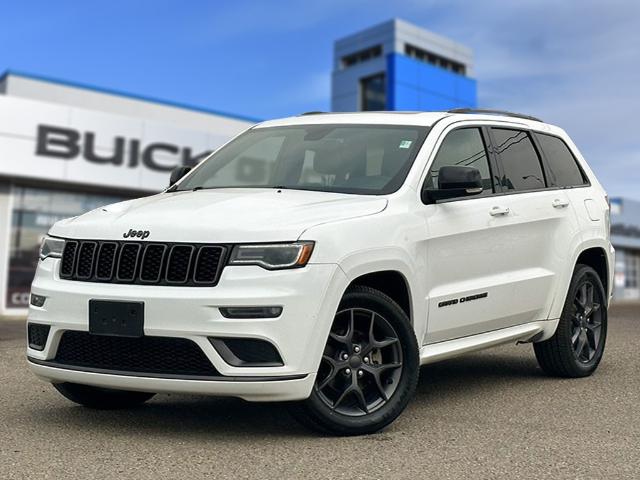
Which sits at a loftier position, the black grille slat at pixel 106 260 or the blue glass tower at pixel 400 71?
the blue glass tower at pixel 400 71

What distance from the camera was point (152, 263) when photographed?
4082 mm

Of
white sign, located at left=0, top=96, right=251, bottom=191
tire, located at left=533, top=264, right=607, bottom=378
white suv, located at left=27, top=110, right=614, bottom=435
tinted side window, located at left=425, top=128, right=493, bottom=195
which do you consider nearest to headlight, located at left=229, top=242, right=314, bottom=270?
white suv, located at left=27, top=110, right=614, bottom=435

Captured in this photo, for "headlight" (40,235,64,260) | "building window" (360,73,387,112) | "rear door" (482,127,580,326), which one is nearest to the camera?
"headlight" (40,235,64,260)

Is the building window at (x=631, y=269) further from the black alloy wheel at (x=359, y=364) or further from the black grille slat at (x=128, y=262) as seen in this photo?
the black grille slat at (x=128, y=262)

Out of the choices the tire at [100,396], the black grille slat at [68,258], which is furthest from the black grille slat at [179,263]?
the tire at [100,396]

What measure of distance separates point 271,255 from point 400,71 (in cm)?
5302

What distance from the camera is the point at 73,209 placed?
20.0 m

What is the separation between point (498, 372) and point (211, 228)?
343 cm

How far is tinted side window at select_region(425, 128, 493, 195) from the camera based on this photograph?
518cm

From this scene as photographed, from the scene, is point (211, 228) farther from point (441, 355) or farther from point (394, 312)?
point (441, 355)

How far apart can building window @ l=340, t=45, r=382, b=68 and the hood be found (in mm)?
54475

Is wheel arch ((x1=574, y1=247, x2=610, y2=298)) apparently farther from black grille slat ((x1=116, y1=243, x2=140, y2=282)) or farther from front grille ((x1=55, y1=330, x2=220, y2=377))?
black grille slat ((x1=116, y1=243, x2=140, y2=282))

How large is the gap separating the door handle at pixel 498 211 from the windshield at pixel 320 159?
67 cm

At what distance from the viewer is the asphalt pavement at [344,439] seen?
12.0ft
